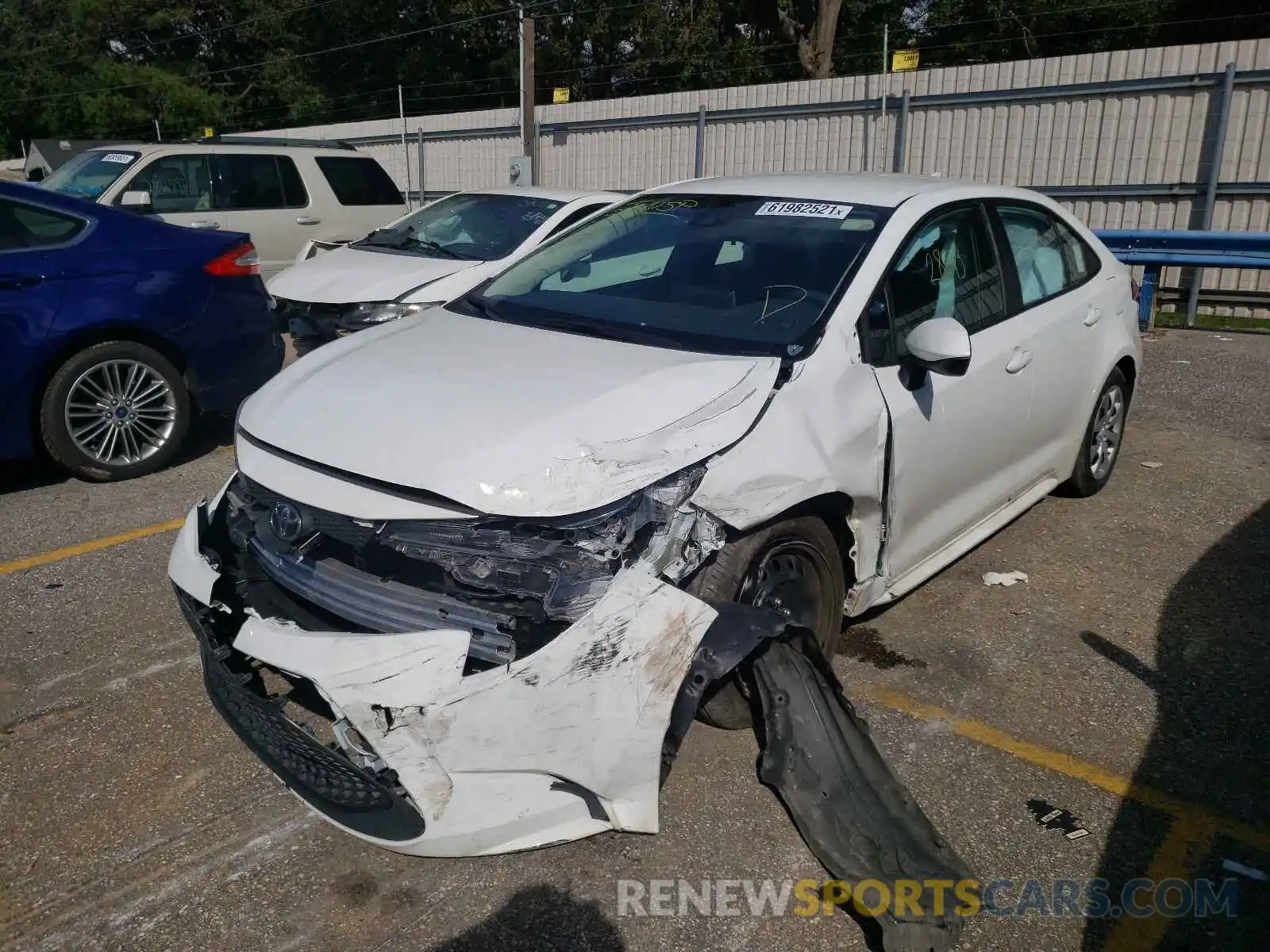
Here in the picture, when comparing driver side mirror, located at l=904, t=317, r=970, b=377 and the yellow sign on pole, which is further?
the yellow sign on pole

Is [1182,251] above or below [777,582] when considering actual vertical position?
below

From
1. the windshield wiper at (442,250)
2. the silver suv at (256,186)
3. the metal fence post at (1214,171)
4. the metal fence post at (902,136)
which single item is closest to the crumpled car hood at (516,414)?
the windshield wiper at (442,250)

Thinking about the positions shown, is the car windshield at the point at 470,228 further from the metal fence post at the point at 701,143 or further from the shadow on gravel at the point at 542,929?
the metal fence post at the point at 701,143

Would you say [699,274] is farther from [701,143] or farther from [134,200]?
[701,143]

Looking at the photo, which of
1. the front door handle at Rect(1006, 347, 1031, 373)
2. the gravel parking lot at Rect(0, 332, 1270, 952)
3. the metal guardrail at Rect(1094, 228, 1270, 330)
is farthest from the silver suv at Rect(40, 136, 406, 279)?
the metal guardrail at Rect(1094, 228, 1270, 330)

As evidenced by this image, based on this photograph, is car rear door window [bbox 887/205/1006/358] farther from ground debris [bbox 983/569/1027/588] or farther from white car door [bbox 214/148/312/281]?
white car door [bbox 214/148/312/281]

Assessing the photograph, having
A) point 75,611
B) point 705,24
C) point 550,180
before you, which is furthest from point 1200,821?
point 705,24

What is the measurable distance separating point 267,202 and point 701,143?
7028mm

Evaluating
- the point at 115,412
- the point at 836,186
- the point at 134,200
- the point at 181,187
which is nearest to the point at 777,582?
the point at 836,186

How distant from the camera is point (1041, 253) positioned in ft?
15.5

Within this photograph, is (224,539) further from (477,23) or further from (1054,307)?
(477,23)

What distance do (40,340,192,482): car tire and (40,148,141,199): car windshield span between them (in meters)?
A: 4.58

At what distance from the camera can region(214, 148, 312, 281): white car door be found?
10.1 metres

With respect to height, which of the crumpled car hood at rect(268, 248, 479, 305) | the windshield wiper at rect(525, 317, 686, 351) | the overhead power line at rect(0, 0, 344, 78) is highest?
the overhead power line at rect(0, 0, 344, 78)
